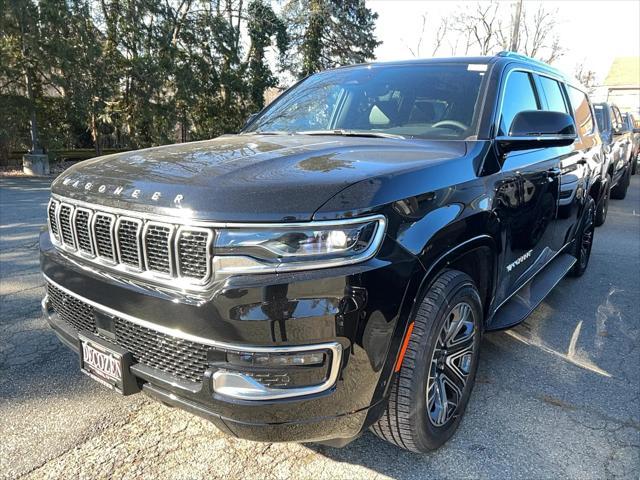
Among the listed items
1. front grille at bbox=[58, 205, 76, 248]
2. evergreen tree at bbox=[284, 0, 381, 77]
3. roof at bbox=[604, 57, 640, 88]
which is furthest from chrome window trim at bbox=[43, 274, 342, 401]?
roof at bbox=[604, 57, 640, 88]

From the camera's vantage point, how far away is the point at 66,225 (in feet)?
7.71

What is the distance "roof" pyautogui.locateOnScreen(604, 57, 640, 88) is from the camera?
5212cm

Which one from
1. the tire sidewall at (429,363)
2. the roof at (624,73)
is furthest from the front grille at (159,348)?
the roof at (624,73)

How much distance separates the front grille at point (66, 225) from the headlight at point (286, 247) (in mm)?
978

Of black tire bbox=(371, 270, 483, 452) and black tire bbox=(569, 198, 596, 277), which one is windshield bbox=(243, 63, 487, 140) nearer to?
black tire bbox=(371, 270, 483, 452)

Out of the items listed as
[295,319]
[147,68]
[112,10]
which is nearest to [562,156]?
[295,319]

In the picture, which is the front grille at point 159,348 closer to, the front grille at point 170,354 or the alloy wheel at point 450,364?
the front grille at point 170,354

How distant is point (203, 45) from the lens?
1920 centimetres

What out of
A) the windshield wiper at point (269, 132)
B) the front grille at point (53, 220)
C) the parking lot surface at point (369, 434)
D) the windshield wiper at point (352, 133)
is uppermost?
the windshield wiper at point (352, 133)

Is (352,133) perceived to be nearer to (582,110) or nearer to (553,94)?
(553,94)

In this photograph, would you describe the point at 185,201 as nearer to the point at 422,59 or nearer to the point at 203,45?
the point at 422,59

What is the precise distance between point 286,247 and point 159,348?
0.67 m

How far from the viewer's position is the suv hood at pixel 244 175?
5.73ft

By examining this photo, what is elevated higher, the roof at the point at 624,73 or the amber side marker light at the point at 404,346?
the roof at the point at 624,73
